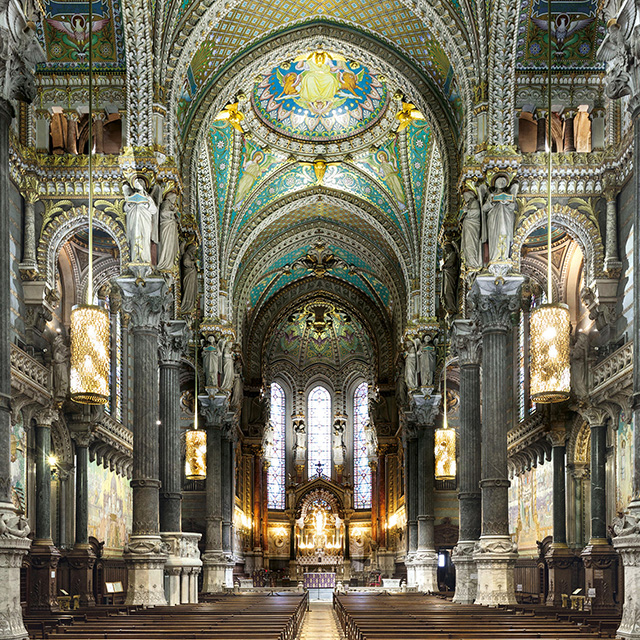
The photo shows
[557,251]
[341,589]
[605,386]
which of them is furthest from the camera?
[341,589]

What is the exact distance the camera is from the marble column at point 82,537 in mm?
22750

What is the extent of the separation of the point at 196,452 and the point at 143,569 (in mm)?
9780

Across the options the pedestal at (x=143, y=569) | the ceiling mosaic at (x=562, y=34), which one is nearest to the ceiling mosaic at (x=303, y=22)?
the ceiling mosaic at (x=562, y=34)

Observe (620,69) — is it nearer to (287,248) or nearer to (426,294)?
(426,294)

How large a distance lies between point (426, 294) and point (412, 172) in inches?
166

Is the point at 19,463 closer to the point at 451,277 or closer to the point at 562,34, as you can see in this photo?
the point at 451,277

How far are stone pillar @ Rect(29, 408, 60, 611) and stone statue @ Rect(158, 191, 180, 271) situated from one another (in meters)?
4.14

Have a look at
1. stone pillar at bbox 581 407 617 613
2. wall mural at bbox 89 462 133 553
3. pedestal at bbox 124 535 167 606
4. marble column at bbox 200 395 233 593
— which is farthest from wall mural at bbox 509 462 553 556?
wall mural at bbox 89 462 133 553

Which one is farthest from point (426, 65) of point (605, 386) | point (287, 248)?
point (287, 248)

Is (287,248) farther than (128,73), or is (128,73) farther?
(287,248)

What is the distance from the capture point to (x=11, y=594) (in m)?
9.33

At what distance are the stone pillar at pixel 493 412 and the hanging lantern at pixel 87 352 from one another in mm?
7994

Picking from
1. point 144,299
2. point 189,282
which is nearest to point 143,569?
point 144,299

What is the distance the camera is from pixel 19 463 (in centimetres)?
1933
